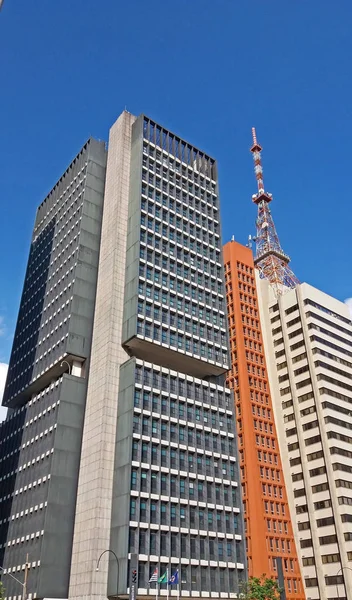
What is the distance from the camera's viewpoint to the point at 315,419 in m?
Answer: 125

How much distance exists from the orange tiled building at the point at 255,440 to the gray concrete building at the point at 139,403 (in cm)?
1550

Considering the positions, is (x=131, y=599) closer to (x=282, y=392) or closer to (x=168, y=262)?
(x=168, y=262)

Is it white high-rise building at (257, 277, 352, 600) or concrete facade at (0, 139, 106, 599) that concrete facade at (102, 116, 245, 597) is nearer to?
concrete facade at (0, 139, 106, 599)

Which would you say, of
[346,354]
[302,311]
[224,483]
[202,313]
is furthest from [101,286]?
[346,354]

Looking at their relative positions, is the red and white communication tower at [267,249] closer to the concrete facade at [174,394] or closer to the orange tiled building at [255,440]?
the orange tiled building at [255,440]

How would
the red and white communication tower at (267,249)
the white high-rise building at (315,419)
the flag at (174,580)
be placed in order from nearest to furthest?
the flag at (174,580)
the white high-rise building at (315,419)
the red and white communication tower at (267,249)

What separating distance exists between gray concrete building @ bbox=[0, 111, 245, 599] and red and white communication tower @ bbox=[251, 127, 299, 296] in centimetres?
3326

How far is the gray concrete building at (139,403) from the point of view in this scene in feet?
279

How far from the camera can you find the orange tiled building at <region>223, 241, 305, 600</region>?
111 metres

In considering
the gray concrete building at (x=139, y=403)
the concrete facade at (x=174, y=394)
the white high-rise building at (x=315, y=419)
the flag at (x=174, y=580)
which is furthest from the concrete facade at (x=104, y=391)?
the white high-rise building at (x=315, y=419)

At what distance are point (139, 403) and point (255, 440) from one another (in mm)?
40744

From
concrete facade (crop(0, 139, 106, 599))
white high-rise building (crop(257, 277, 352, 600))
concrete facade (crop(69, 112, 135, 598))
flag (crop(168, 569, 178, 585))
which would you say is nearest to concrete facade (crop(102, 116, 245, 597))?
concrete facade (crop(69, 112, 135, 598))

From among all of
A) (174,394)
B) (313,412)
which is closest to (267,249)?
(313,412)

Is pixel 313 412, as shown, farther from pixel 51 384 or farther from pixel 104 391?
pixel 51 384
